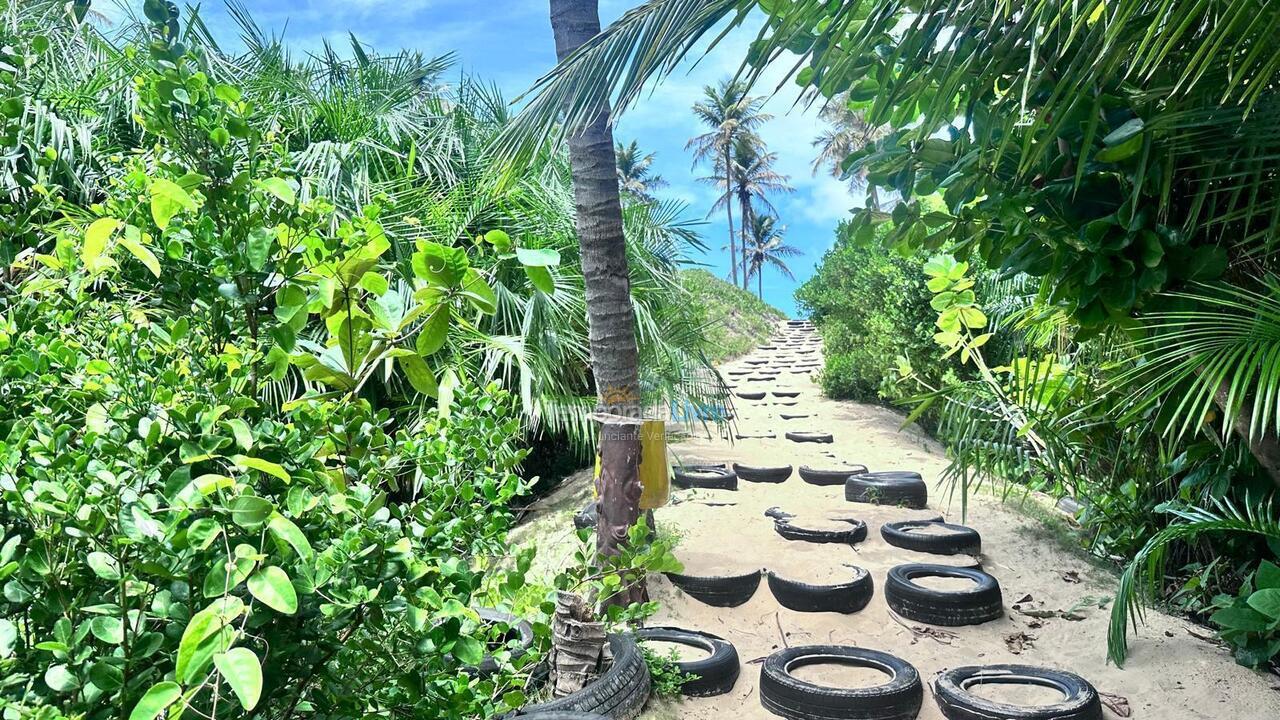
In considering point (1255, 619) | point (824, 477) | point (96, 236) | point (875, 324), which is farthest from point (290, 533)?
point (875, 324)

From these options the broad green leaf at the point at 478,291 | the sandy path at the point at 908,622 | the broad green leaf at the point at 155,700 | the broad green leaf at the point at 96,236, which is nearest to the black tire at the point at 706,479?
the sandy path at the point at 908,622

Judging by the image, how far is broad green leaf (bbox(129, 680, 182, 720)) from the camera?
70 cm

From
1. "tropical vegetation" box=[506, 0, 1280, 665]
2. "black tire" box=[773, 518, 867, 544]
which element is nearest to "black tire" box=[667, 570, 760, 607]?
"black tire" box=[773, 518, 867, 544]

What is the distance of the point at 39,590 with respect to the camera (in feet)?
3.23

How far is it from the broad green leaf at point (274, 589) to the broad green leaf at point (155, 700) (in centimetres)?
10

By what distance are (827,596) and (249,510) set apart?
14.0ft

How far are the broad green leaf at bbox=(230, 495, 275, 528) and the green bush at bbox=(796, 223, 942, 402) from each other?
8.43 metres

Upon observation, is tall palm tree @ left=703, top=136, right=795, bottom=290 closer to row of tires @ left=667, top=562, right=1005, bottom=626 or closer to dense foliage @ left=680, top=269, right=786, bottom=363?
dense foliage @ left=680, top=269, right=786, bottom=363

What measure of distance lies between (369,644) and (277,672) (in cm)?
13

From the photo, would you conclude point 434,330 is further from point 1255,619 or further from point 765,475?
point 765,475

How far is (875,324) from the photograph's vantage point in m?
11.3

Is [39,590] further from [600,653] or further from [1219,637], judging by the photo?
[1219,637]

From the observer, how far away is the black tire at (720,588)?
4.77 m

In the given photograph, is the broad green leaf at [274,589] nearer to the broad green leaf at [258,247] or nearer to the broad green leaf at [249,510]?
the broad green leaf at [249,510]
